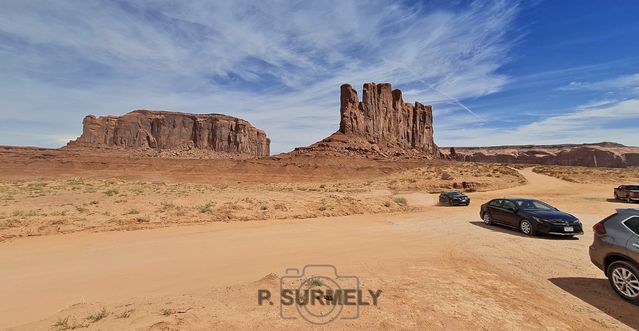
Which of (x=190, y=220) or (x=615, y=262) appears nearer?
(x=615, y=262)

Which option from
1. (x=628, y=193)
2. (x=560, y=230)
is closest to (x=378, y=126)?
(x=628, y=193)

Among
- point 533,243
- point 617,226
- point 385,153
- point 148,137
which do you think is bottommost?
point 533,243

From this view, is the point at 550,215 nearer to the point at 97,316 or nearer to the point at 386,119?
the point at 97,316

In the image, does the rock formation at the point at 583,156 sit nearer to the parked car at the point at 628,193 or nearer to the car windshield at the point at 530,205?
the parked car at the point at 628,193

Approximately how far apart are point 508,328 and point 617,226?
3847 millimetres

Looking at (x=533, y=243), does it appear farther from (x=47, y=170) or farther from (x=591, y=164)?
(x=591, y=164)

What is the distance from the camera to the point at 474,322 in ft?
15.6

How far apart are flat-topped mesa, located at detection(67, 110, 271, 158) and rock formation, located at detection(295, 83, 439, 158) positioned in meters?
70.6

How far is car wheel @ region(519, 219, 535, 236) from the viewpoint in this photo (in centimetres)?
1214

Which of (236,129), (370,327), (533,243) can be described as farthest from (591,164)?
(370,327)

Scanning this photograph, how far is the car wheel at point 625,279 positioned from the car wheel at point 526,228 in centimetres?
613

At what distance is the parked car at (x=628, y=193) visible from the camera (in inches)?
961

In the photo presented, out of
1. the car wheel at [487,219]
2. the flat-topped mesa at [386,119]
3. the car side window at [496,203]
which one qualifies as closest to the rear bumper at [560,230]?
the car side window at [496,203]

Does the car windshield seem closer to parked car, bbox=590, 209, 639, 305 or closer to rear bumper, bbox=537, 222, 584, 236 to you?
rear bumper, bbox=537, 222, 584, 236
